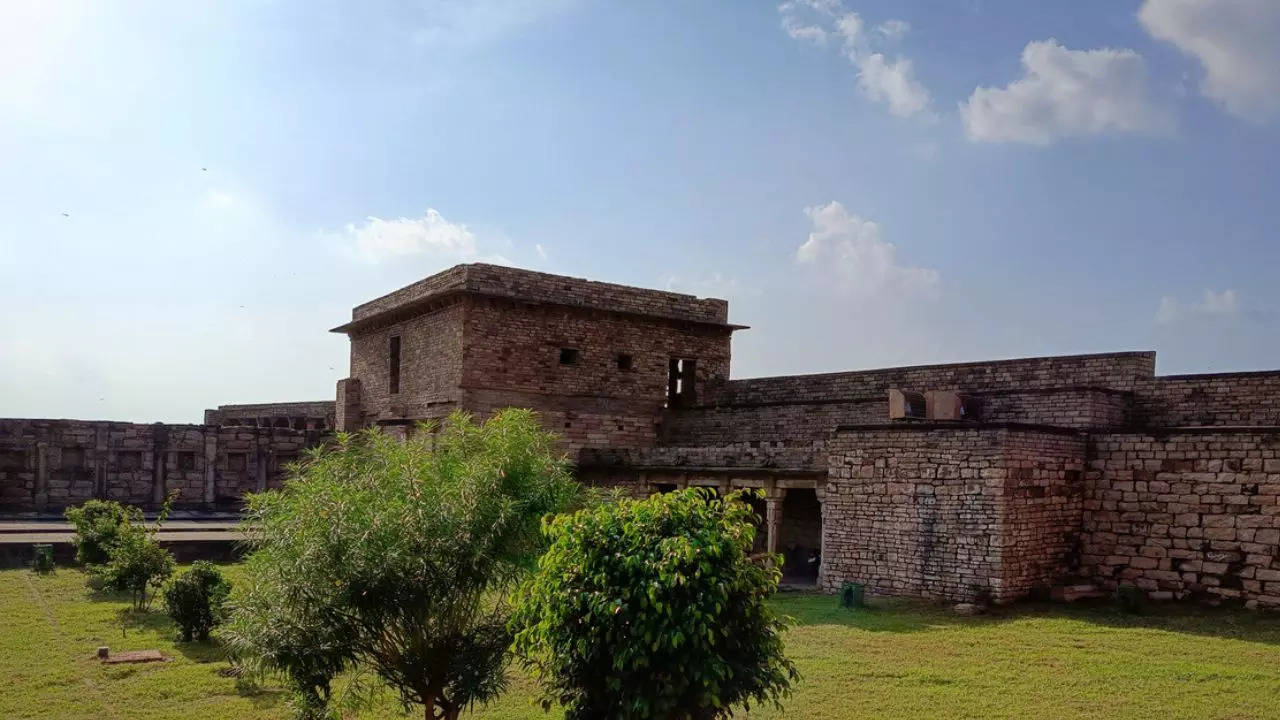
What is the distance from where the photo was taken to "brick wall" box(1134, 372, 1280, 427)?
15609mm

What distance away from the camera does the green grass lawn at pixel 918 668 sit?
9.52 m

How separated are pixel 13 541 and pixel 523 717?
45.9 ft

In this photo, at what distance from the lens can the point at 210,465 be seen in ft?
87.5

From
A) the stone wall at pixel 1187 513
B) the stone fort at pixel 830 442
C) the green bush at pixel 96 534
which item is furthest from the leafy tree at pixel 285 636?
the stone wall at pixel 1187 513

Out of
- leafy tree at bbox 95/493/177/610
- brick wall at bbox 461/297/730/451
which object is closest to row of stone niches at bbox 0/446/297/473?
brick wall at bbox 461/297/730/451

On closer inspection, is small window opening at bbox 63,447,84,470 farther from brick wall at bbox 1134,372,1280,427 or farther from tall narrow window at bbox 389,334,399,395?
brick wall at bbox 1134,372,1280,427

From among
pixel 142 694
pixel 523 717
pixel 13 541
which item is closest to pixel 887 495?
pixel 523 717

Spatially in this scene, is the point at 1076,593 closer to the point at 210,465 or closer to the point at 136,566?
the point at 136,566

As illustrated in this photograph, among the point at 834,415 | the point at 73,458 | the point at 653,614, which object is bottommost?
the point at 73,458

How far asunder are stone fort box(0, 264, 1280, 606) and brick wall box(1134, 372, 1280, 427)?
0.03 m

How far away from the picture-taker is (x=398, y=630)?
8305 millimetres

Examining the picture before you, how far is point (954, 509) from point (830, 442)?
2529 millimetres

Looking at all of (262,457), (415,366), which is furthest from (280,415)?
(415,366)

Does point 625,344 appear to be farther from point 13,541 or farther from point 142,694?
point 142,694
